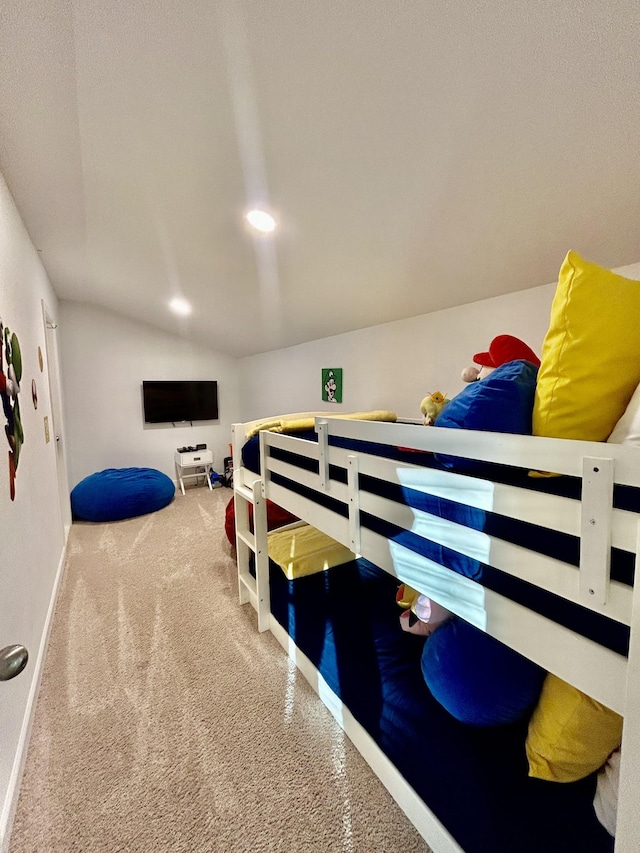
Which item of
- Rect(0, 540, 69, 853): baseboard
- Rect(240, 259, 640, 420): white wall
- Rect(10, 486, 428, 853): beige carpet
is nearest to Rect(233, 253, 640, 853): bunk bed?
Rect(10, 486, 428, 853): beige carpet

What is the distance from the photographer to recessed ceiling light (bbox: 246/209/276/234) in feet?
6.32

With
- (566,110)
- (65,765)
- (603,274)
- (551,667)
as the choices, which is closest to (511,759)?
(551,667)

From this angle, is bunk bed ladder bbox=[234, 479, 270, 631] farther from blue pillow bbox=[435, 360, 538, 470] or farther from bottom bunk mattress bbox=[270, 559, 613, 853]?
blue pillow bbox=[435, 360, 538, 470]

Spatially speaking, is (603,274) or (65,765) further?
(65,765)

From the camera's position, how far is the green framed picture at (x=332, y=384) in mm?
3498

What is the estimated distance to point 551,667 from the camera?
0.73 meters

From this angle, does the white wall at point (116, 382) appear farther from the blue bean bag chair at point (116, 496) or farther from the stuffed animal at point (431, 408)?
the stuffed animal at point (431, 408)

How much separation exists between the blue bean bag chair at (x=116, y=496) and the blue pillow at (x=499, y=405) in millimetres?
3826

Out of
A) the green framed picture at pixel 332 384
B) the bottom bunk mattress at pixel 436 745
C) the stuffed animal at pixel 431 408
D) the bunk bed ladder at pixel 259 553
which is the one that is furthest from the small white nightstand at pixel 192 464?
the stuffed animal at pixel 431 408

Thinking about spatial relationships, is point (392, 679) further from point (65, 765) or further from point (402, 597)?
point (65, 765)

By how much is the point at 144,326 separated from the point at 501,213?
4.50 meters

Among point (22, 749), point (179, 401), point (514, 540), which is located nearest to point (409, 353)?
point (514, 540)

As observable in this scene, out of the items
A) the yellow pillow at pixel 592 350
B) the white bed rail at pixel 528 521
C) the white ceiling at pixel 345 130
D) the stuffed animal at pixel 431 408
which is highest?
the white ceiling at pixel 345 130

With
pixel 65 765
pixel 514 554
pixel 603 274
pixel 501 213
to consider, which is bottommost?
pixel 65 765
